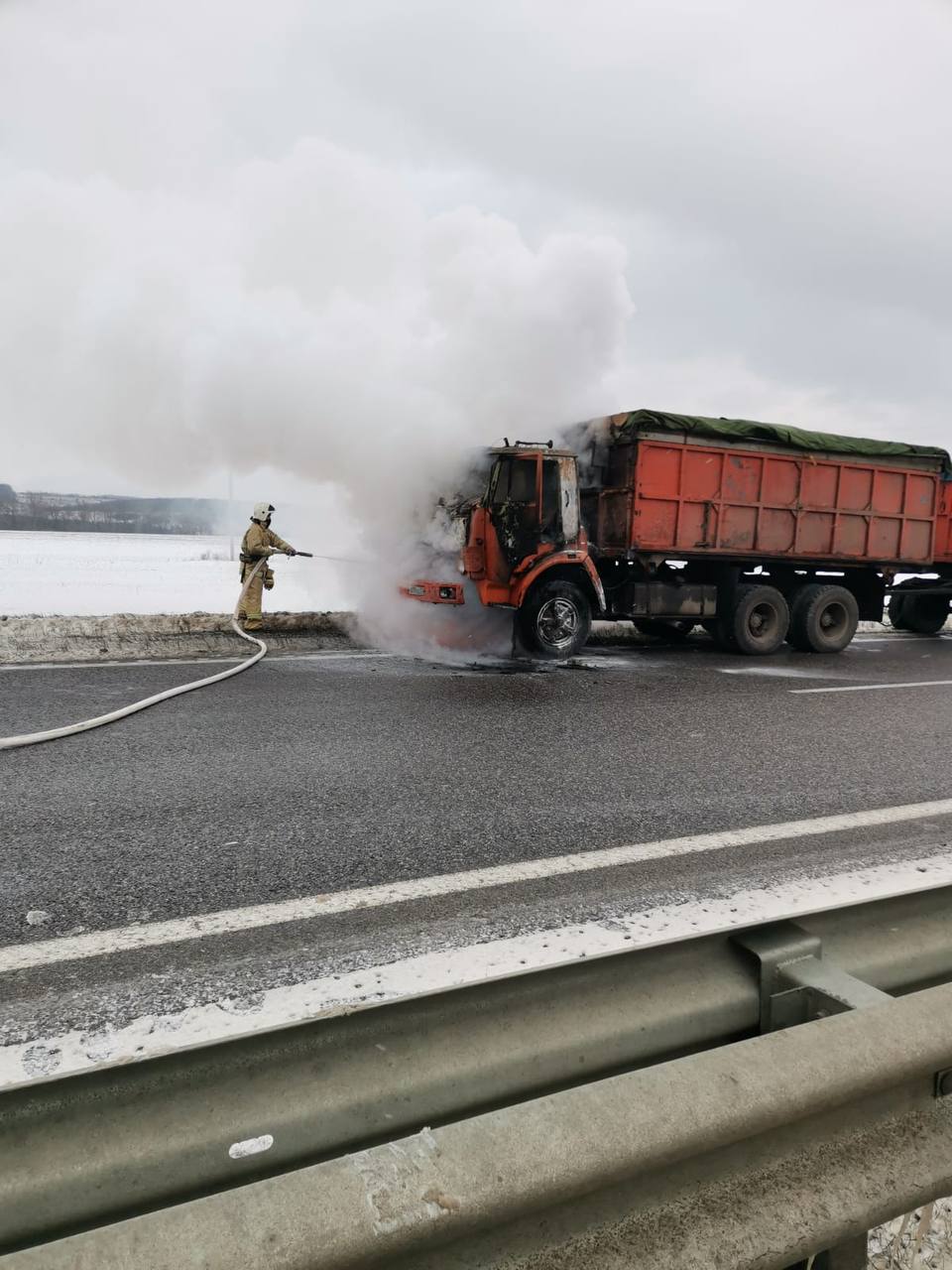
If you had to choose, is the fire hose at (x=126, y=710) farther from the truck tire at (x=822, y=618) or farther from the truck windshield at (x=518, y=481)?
the truck tire at (x=822, y=618)

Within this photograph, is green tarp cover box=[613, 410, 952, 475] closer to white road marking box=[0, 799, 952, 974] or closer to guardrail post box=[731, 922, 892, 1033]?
white road marking box=[0, 799, 952, 974]

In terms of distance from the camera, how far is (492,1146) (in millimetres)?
1157

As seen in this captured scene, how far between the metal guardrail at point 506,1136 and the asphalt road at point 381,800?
54.9 inches

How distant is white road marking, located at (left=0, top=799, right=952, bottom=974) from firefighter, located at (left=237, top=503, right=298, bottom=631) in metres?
7.39

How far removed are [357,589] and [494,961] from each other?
831 cm

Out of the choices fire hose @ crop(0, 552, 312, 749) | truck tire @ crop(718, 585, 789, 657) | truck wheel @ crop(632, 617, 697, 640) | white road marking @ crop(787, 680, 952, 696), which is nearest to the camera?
fire hose @ crop(0, 552, 312, 749)

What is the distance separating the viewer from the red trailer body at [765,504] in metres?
10.3

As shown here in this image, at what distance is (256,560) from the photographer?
10938 mm

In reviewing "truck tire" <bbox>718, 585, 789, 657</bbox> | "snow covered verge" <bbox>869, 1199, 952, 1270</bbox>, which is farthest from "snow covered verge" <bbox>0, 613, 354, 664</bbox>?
"snow covered verge" <bbox>869, 1199, 952, 1270</bbox>

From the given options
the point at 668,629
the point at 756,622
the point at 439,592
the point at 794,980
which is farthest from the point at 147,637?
the point at 794,980

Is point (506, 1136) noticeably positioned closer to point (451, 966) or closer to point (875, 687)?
point (451, 966)

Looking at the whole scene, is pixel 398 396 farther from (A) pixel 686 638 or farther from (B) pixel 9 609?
(B) pixel 9 609

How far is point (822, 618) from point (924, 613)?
4166mm

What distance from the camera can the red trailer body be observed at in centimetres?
1030
